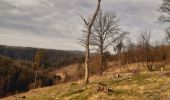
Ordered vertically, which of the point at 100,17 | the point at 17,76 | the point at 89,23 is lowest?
the point at 17,76

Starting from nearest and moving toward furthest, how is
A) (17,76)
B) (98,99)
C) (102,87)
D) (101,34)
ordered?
(98,99) < (102,87) < (101,34) < (17,76)

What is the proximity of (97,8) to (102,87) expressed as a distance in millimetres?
11617

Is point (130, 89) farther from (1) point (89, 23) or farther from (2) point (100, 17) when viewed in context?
(2) point (100, 17)

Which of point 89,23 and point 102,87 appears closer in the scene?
point 102,87

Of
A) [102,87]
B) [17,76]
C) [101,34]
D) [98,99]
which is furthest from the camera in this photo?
[17,76]

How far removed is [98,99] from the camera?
2247 cm

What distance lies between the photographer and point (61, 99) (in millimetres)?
26016

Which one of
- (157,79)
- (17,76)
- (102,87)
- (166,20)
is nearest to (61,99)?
(102,87)

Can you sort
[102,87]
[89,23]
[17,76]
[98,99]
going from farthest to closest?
[17,76] → [89,23] → [102,87] → [98,99]

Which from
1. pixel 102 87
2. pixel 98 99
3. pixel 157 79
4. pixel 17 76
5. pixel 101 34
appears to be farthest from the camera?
pixel 17 76

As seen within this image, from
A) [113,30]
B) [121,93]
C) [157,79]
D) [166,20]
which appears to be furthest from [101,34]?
[121,93]

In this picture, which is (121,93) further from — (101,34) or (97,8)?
(101,34)

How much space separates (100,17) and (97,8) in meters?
25.9

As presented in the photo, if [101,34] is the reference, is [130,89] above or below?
below
